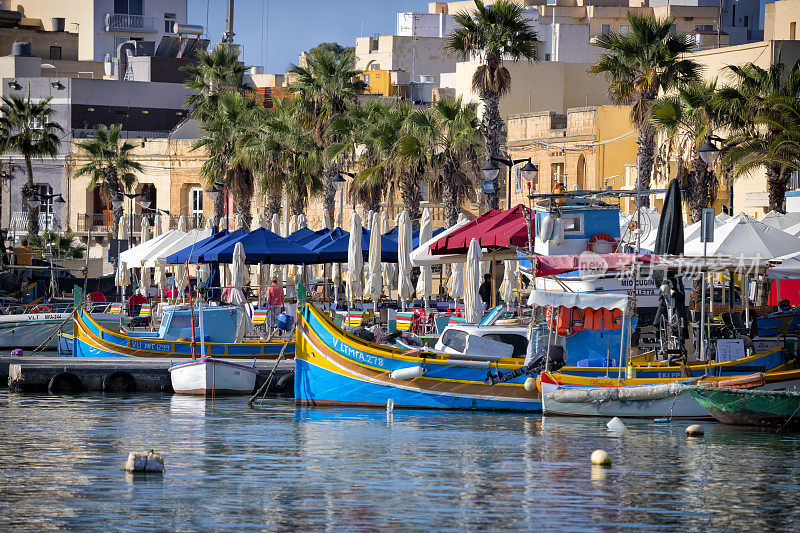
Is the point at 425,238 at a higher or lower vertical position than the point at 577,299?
higher

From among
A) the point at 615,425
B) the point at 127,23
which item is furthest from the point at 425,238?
the point at 127,23

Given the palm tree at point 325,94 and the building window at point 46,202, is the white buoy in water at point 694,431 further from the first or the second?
the building window at point 46,202

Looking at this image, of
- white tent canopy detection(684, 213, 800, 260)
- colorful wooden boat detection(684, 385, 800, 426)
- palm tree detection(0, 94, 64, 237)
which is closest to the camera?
colorful wooden boat detection(684, 385, 800, 426)

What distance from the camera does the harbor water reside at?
16359 mm

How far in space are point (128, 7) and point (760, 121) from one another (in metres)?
71.1

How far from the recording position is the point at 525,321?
28.3 m

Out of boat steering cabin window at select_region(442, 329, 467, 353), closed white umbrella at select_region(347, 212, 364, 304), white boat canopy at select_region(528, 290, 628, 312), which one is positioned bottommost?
boat steering cabin window at select_region(442, 329, 467, 353)

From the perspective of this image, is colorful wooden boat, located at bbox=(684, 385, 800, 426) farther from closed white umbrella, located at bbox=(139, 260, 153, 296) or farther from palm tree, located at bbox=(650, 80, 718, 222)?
closed white umbrella, located at bbox=(139, 260, 153, 296)

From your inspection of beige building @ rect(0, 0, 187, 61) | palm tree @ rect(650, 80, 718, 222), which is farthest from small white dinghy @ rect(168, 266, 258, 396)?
beige building @ rect(0, 0, 187, 61)

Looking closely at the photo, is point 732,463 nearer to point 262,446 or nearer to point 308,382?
point 262,446

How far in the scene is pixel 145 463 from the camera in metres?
19.4

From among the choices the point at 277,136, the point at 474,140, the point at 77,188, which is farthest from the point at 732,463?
the point at 77,188

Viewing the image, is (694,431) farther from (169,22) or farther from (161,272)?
(169,22)

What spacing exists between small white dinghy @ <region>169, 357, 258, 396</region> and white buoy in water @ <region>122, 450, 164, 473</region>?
12330 millimetres
